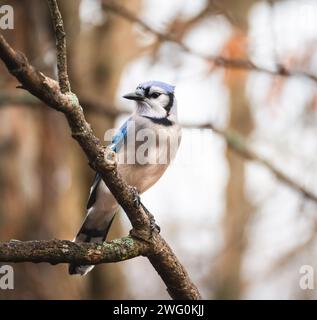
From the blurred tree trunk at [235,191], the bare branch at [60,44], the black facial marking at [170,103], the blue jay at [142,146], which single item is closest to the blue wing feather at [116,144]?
the blue jay at [142,146]

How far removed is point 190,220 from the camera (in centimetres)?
959

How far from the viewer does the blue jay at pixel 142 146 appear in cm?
432

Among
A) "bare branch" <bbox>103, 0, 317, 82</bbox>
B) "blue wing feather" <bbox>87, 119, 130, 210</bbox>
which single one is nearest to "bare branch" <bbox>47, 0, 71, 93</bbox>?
"blue wing feather" <bbox>87, 119, 130, 210</bbox>

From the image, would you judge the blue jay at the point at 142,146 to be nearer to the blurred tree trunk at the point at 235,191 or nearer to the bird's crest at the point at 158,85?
the bird's crest at the point at 158,85

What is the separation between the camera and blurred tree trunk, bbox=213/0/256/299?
23.1 feet

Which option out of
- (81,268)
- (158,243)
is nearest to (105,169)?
(158,243)

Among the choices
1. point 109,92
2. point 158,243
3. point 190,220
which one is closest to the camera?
point 158,243

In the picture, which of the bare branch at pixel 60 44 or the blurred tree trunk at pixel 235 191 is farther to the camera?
the blurred tree trunk at pixel 235 191

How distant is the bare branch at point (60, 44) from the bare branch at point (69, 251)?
0.65 metres

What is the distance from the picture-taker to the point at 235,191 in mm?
7941

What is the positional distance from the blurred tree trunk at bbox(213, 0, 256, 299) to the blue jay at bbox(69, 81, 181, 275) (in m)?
2.39

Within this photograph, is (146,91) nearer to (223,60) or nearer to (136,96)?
(136,96)
